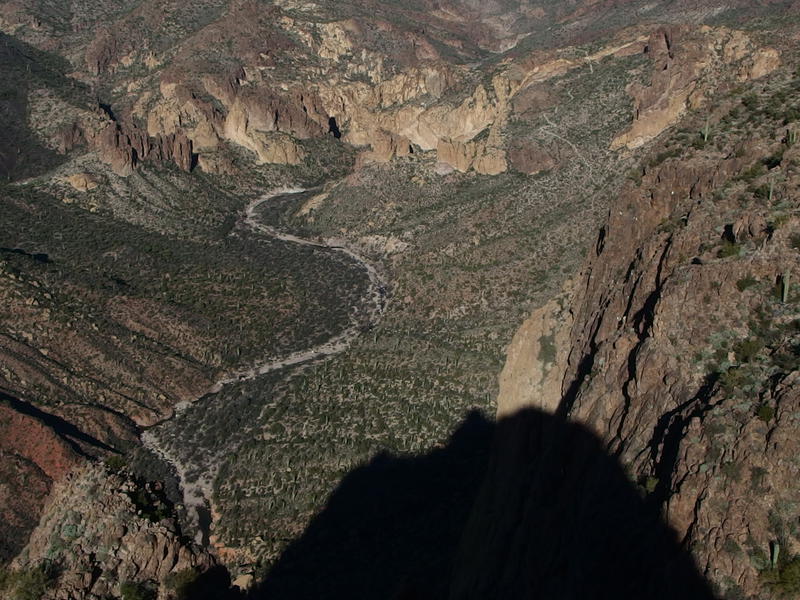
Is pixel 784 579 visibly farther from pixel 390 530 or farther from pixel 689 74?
pixel 689 74

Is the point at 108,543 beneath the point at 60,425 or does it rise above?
beneath

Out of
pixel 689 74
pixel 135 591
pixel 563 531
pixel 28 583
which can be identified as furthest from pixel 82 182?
pixel 563 531

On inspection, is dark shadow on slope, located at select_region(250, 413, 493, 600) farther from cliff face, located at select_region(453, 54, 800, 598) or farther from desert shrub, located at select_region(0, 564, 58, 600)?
desert shrub, located at select_region(0, 564, 58, 600)

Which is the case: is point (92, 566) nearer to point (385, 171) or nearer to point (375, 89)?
point (385, 171)

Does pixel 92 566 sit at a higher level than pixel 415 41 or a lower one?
lower

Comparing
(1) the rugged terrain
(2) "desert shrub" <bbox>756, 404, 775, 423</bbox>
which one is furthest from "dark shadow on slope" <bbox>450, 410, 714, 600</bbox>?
(2) "desert shrub" <bbox>756, 404, 775, 423</bbox>

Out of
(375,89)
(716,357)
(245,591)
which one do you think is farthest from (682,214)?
(375,89)
